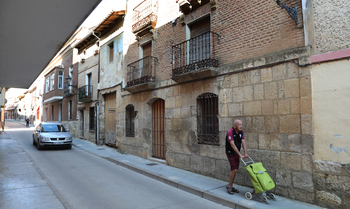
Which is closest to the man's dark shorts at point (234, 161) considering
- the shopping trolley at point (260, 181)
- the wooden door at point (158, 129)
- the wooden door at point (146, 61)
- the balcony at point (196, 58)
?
the shopping trolley at point (260, 181)

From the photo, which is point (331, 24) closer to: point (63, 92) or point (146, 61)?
point (146, 61)

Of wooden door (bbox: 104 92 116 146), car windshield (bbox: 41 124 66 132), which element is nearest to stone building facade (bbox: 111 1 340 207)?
wooden door (bbox: 104 92 116 146)

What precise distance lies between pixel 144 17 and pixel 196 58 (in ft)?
14.1

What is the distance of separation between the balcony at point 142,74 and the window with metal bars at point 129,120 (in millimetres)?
1187

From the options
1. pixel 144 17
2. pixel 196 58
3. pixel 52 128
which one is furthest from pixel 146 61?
pixel 52 128

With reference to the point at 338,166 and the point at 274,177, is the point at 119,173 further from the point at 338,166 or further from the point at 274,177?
the point at 338,166

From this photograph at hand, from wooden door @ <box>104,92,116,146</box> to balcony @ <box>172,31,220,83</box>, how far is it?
6620 millimetres

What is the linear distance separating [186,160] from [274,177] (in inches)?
128

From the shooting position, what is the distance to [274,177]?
5551 mm

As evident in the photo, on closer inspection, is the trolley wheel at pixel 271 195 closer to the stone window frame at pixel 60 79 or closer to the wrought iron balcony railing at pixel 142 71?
the wrought iron balcony railing at pixel 142 71

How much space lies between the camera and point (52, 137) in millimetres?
12344

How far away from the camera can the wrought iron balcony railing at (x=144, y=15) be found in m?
10.2

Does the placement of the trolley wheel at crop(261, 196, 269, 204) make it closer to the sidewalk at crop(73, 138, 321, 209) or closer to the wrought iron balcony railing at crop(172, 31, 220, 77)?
the sidewalk at crop(73, 138, 321, 209)

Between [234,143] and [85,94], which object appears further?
[85,94]
